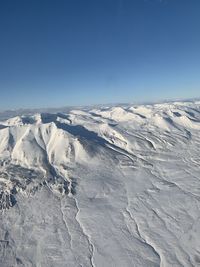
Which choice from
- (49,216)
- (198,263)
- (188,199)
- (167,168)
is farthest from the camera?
(167,168)

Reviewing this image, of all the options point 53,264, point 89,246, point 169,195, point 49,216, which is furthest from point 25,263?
point 169,195

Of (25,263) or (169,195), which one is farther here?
(169,195)

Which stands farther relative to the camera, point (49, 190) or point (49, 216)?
point (49, 190)

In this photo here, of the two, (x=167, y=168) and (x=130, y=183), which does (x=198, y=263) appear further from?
(x=167, y=168)

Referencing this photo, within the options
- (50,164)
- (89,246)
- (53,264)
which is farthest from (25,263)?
(50,164)

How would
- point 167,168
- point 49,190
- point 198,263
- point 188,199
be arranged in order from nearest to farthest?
point 198,263, point 188,199, point 49,190, point 167,168

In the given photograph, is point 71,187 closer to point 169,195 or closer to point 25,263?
point 169,195
